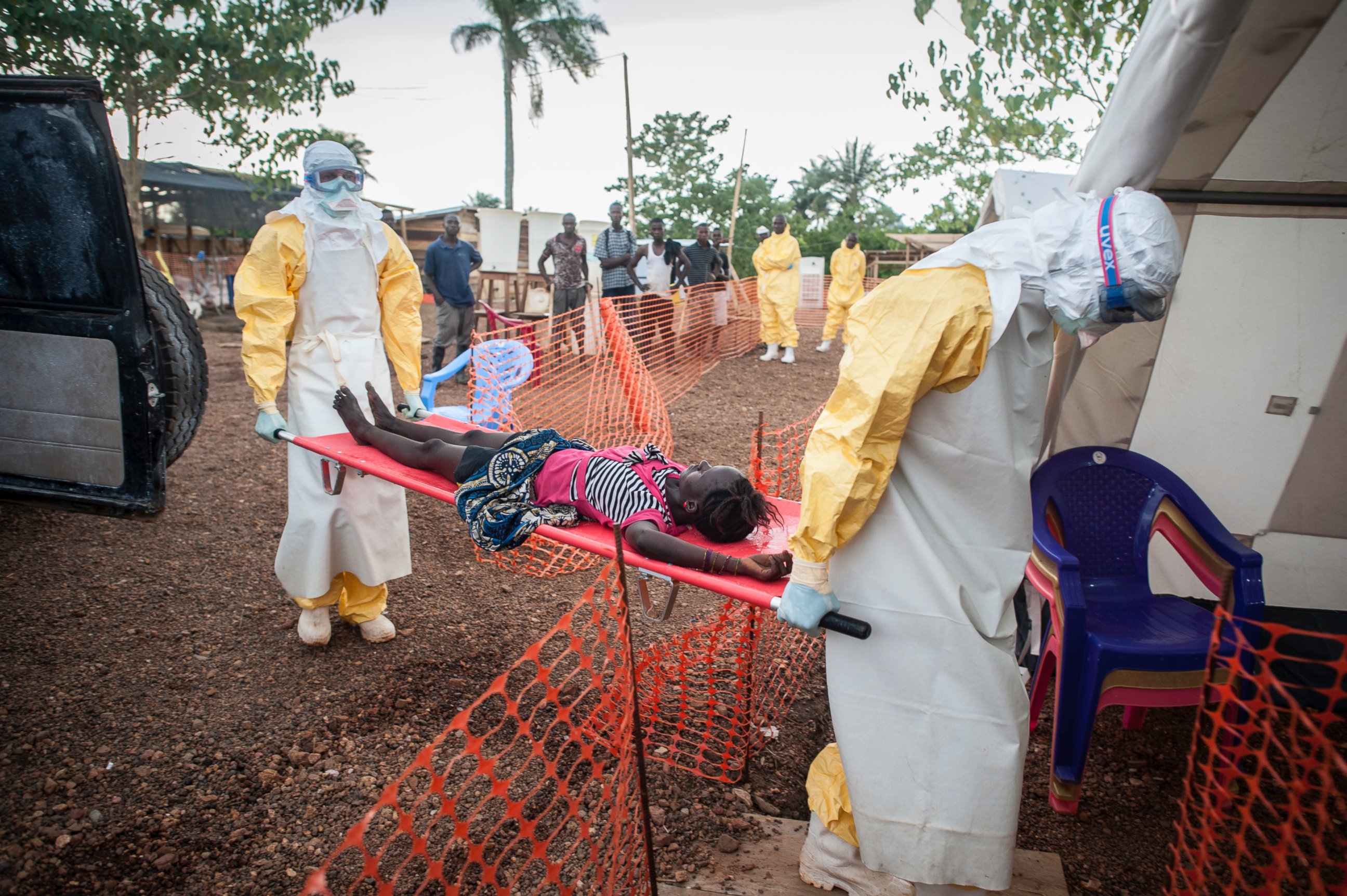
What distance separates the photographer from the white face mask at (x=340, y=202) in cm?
313

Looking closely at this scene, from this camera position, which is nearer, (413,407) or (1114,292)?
(1114,292)

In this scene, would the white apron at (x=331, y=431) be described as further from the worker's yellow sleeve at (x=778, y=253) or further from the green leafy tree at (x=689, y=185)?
the green leafy tree at (x=689, y=185)

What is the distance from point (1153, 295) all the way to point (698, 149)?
27250 mm

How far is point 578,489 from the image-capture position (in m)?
2.84

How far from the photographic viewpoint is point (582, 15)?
2481 centimetres

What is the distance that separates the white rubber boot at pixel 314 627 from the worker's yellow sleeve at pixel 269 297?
3.11 feet

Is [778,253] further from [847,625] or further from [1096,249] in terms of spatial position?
[847,625]

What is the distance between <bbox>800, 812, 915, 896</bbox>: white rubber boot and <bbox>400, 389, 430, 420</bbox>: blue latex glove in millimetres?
2583

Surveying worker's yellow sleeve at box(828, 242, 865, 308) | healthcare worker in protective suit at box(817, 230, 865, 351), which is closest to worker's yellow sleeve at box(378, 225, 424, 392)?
healthcare worker in protective suit at box(817, 230, 865, 351)

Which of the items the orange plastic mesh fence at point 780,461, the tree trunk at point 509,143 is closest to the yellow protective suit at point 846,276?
the orange plastic mesh fence at point 780,461

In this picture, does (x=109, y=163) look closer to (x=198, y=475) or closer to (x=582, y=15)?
(x=198, y=475)

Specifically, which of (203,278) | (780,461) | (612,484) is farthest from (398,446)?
(203,278)

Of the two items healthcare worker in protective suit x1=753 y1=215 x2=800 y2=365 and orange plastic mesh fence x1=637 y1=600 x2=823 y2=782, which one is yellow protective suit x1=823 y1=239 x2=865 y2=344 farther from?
orange plastic mesh fence x1=637 y1=600 x2=823 y2=782

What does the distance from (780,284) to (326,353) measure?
27.8 feet
